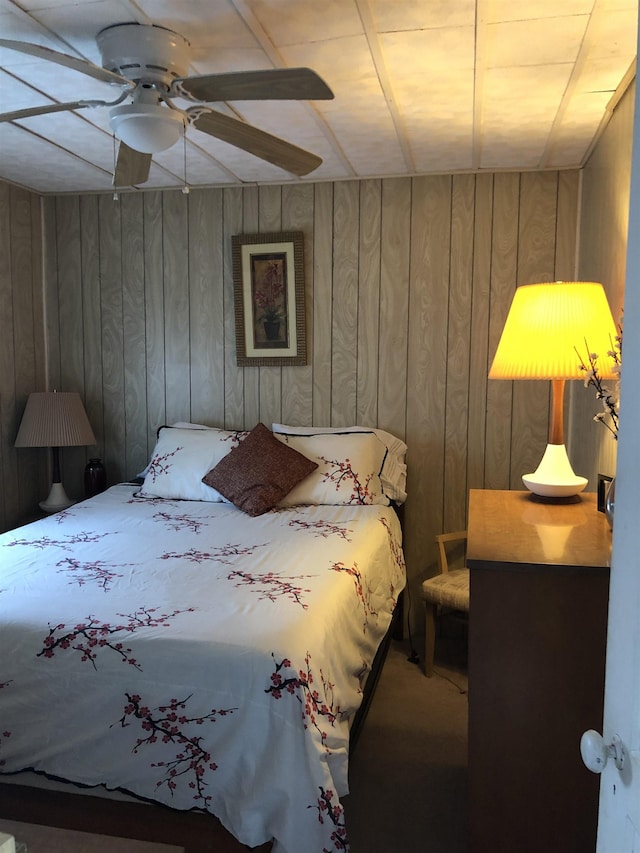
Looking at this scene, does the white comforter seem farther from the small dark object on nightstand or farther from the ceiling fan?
the small dark object on nightstand

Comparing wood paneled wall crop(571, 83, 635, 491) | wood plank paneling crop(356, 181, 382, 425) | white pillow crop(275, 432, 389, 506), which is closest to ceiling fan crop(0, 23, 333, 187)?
wood paneled wall crop(571, 83, 635, 491)

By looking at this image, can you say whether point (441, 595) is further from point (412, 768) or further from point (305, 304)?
point (305, 304)

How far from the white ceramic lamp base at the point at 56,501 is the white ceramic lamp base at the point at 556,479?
2550 millimetres

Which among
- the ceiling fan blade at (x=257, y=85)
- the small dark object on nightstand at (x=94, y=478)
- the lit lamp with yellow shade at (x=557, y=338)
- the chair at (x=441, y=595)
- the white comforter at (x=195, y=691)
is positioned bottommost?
the chair at (x=441, y=595)

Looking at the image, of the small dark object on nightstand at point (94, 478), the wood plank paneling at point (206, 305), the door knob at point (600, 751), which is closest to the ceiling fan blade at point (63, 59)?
the door knob at point (600, 751)

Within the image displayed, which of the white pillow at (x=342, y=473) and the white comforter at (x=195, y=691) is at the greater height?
the white pillow at (x=342, y=473)

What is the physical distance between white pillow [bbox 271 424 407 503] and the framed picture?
15.4 inches

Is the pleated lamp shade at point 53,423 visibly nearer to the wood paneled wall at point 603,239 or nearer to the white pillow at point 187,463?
the white pillow at point 187,463

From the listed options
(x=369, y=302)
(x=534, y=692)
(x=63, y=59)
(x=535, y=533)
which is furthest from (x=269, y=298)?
(x=534, y=692)

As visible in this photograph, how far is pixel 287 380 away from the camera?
3664 millimetres

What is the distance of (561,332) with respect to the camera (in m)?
2.06

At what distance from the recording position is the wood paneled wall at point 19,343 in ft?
11.7

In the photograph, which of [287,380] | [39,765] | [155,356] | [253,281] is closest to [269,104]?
[253,281]

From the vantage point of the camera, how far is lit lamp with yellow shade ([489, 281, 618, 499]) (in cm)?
204
